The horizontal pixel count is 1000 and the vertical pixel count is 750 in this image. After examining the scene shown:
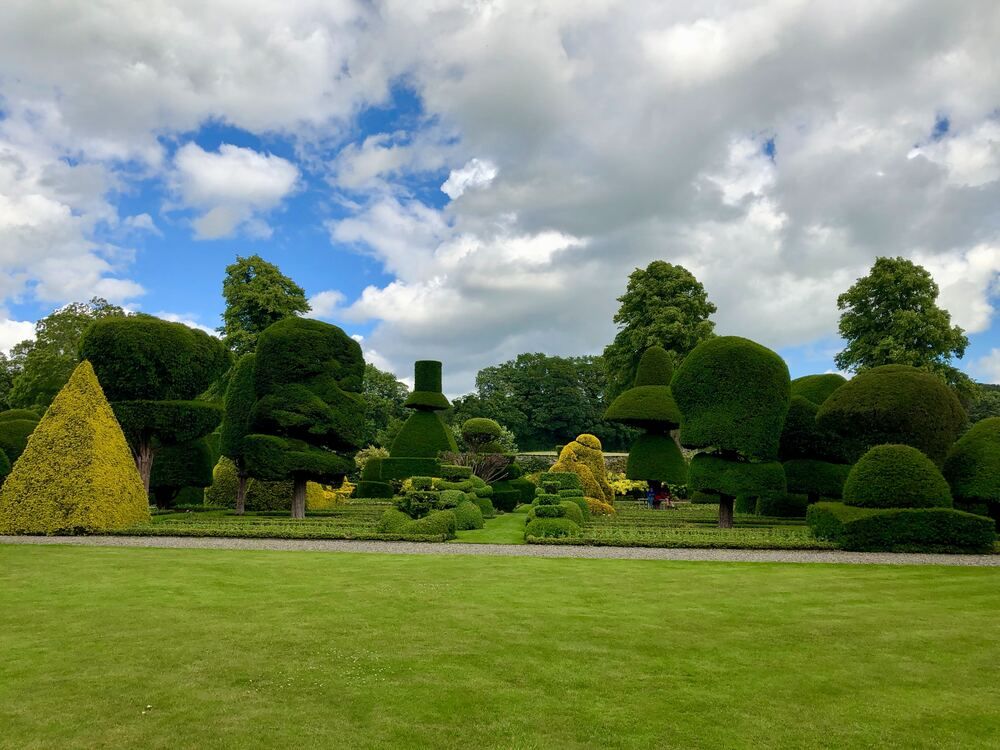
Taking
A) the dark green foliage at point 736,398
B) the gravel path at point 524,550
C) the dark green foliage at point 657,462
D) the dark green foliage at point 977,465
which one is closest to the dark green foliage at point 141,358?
the gravel path at point 524,550

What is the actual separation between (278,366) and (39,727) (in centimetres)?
1856

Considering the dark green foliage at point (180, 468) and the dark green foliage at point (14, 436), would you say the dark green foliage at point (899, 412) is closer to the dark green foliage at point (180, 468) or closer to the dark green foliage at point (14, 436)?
the dark green foliage at point (180, 468)

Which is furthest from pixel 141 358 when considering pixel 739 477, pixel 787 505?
pixel 787 505

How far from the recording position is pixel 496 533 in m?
19.7

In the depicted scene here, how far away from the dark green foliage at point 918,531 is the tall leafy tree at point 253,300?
38.0 meters

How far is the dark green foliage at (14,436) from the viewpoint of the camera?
25.0 m

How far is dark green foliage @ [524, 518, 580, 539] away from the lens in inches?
696

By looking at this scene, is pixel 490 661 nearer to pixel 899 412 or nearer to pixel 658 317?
pixel 899 412

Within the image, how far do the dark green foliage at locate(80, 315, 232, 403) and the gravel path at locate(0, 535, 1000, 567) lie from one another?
21.0ft

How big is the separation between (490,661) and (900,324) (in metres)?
37.9

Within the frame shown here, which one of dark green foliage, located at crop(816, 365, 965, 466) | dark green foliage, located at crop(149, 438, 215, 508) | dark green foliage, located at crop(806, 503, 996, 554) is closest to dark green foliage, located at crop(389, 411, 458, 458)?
dark green foliage, located at crop(149, 438, 215, 508)

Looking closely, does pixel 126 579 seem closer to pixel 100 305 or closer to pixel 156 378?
pixel 156 378

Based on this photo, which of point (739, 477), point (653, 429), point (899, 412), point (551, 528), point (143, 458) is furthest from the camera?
point (653, 429)

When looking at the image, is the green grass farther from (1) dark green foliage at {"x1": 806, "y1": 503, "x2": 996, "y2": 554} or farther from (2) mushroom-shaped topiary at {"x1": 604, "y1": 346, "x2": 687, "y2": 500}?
(1) dark green foliage at {"x1": 806, "y1": 503, "x2": 996, "y2": 554}
